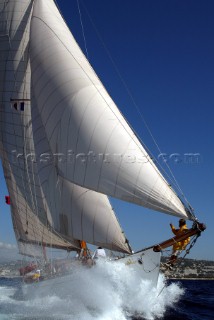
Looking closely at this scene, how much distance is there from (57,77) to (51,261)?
10.1m

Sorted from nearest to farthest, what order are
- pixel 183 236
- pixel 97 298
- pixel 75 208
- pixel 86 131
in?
pixel 86 131, pixel 183 236, pixel 97 298, pixel 75 208

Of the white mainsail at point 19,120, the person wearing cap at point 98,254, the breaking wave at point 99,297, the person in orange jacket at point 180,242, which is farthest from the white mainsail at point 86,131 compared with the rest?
the person wearing cap at point 98,254

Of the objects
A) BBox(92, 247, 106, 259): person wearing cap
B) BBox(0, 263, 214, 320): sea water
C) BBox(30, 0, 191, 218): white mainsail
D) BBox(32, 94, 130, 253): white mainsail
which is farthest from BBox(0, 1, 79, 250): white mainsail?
BBox(30, 0, 191, 218): white mainsail

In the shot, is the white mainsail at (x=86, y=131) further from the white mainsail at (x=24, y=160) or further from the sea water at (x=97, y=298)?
the sea water at (x=97, y=298)

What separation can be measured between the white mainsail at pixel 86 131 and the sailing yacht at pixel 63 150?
0.13 ft

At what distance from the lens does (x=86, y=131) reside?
671 inches

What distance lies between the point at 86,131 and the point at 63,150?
1796mm

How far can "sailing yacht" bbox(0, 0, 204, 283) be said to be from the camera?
1623 cm

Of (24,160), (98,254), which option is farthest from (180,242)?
(24,160)

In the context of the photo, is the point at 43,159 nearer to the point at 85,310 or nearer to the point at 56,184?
the point at 56,184

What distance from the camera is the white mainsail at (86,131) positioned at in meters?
15.8

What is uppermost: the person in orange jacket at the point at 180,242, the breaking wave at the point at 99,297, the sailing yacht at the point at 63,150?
the sailing yacht at the point at 63,150

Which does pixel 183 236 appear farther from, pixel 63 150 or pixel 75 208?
pixel 63 150

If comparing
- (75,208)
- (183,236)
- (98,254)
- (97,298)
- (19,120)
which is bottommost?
(97,298)
